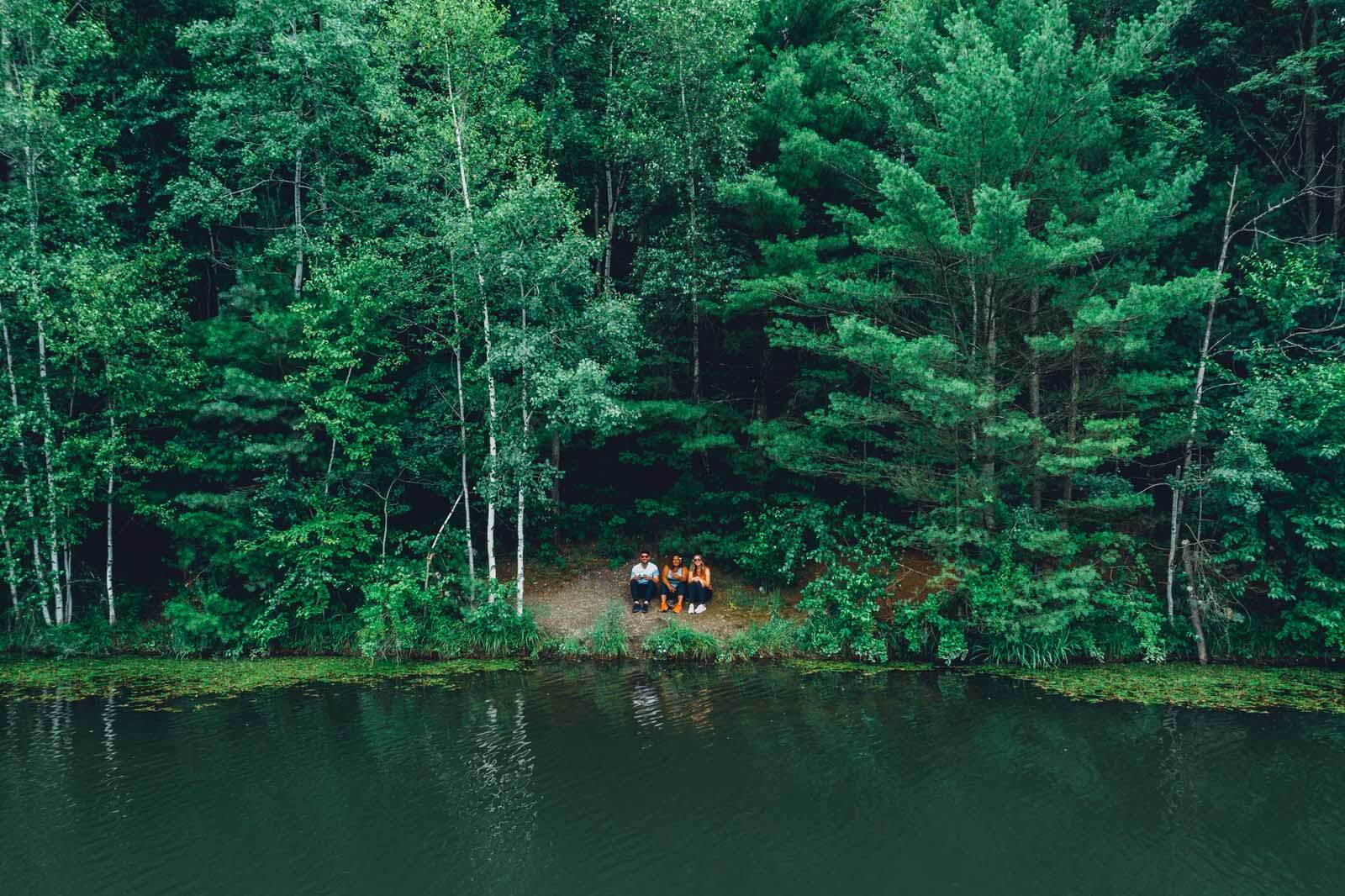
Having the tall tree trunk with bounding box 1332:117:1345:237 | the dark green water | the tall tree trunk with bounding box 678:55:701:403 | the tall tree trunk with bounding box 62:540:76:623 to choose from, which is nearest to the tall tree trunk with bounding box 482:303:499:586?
→ the dark green water

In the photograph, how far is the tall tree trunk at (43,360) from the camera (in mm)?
13133

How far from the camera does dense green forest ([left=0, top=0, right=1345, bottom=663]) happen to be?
40.1 feet

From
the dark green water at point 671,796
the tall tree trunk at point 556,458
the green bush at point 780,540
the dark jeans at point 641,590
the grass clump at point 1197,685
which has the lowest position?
the grass clump at point 1197,685

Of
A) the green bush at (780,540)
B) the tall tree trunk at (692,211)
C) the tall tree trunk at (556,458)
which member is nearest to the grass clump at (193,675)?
the tall tree trunk at (556,458)

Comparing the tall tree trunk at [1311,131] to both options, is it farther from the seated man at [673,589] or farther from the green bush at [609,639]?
the green bush at [609,639]

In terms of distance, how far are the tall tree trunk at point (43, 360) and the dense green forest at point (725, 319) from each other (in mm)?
82

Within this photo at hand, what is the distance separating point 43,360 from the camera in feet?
44.2

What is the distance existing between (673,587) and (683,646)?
5.38ft

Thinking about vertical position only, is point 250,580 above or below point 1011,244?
below

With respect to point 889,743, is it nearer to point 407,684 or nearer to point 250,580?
point 407,684

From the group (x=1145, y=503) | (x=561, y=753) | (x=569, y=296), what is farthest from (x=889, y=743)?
(x=569, y=296)

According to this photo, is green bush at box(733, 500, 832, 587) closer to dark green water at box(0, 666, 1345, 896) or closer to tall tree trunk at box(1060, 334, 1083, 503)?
dark green water at box(0, 666, 1345, 896)

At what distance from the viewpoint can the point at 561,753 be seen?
921cm

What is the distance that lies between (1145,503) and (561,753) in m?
9.78
